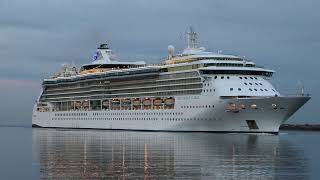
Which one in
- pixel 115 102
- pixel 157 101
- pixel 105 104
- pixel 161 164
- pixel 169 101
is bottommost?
pixel 161 164

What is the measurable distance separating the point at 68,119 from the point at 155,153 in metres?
58.8

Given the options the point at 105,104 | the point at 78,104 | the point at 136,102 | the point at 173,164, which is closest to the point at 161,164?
the point at 173,164

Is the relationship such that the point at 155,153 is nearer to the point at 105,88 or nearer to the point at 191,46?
the point at 191,46

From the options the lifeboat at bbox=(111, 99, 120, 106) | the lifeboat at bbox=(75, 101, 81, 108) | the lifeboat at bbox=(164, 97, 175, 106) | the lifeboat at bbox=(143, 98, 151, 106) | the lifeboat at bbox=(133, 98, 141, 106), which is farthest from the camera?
the lifeboat at bbox=(75, 101, 81, 108)

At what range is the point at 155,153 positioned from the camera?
4006cm

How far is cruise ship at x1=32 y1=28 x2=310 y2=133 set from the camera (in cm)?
6844

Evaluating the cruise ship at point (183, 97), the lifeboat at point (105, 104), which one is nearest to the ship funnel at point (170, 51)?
the cruise ship at point (183, 97)

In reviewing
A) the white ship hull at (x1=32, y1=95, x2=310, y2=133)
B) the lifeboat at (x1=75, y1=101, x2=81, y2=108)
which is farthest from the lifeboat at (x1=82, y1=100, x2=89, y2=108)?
the white ship hull at (x1=32, y1=95, x2=310, y2=133)

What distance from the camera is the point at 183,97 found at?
73688 mm

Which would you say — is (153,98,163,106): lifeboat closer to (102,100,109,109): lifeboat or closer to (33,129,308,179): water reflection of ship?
(102,100,109,109): lifeboat

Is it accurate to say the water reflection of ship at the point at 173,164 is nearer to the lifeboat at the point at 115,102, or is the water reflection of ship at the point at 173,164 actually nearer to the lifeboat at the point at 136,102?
the lifeboat at the point at 136,102

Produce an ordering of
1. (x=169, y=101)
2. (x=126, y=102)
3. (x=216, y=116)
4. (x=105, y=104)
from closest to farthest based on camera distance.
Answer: (x=216, y=116), (x=169, y=101), (x=126, y=102), (x=105, y=104)

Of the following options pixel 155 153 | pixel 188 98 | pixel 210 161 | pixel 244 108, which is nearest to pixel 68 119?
pixel 188 98

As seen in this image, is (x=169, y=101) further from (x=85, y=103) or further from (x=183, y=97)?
(x=85, y=103)
